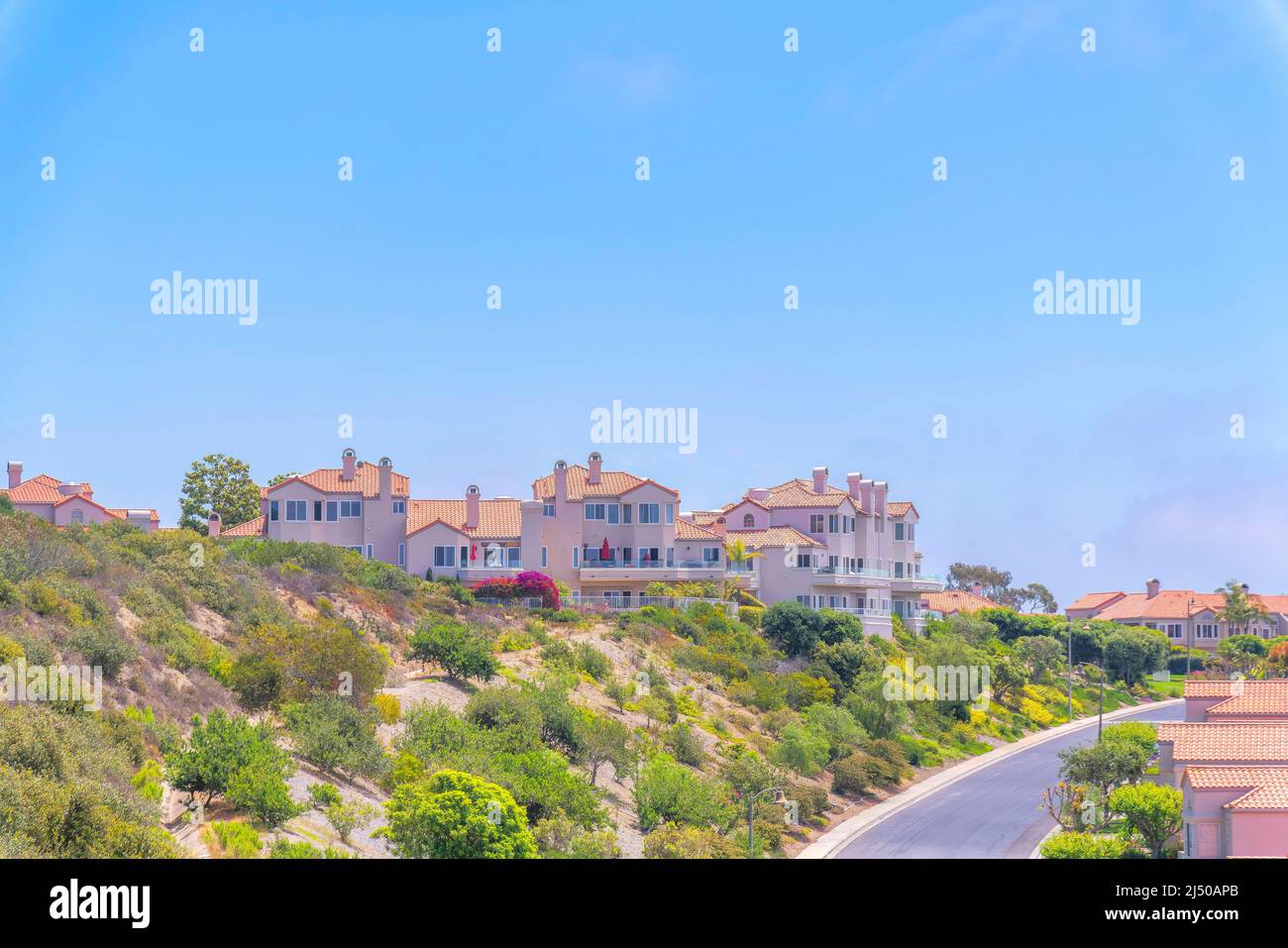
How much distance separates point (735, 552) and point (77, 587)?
4766 centimetres

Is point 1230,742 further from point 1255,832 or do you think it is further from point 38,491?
point 38,491

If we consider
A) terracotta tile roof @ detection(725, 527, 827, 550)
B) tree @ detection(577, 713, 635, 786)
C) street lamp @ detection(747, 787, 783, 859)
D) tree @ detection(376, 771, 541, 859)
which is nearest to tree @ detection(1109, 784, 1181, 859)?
street lamp @ detection(747, 787, 783, 859)

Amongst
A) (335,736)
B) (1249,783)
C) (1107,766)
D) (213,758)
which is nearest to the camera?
(213,758)

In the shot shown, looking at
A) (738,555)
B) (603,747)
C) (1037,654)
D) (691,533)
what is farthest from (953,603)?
(603,747)

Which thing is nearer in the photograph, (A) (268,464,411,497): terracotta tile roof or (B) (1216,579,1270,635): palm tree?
(A) (268,464,411,497): terracotta tile roof

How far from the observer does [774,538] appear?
8175 centimetres

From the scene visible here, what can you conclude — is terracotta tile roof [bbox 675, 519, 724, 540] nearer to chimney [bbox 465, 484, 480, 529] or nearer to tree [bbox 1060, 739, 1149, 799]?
chimney [bbox 465, 484, 480, 529]

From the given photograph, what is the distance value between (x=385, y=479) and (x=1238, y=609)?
89368 mm

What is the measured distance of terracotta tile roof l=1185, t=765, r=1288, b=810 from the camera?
34.0 meters

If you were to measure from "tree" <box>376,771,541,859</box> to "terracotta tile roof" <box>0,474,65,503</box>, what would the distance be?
62076mm

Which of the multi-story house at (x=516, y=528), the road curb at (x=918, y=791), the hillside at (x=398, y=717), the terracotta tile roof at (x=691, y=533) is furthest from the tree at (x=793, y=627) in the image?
the road curb at (x=918, y=791)

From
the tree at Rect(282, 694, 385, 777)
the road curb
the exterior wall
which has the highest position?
the tree at Rect(282, 694, 385, 777)

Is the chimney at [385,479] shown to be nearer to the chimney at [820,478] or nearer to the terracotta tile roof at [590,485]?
the terracotta tile roof at [590,485]
